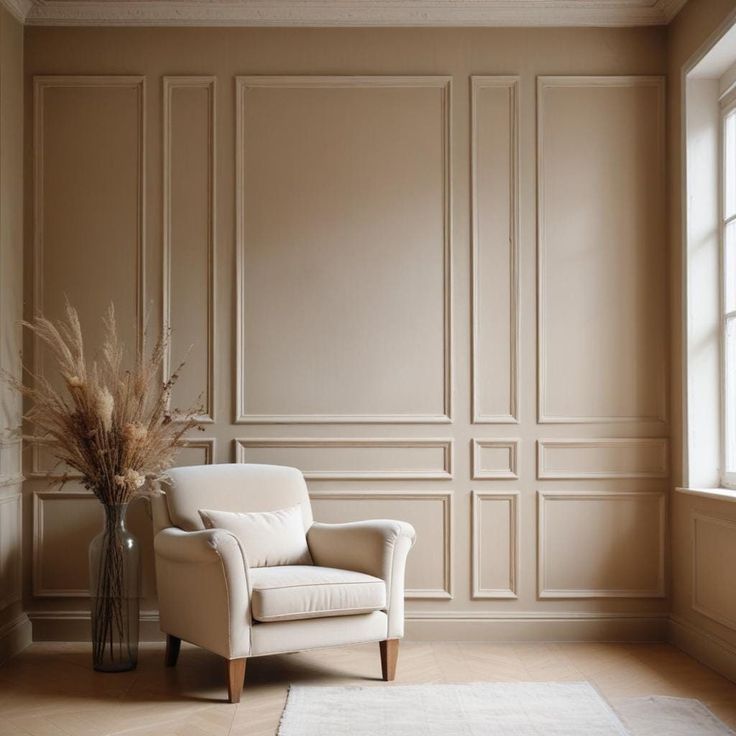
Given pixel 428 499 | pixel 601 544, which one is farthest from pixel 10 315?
pixel 601 544

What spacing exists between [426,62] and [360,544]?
7.42 ft

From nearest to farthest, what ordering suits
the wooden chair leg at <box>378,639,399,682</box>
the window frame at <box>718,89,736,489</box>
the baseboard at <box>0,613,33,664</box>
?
the wooden chair leg at <box>378,639,399,682</box> → the baseboard at <box>0,613,33,664</box> → the window frame at <box>718,89,736,489</box>

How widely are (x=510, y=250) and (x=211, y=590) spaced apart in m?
2.08

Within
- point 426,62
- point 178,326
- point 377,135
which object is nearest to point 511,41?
point 426,62

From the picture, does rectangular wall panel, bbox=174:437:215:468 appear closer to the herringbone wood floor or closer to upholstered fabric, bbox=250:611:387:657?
the herringbone wood floor

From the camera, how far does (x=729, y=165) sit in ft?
13.6

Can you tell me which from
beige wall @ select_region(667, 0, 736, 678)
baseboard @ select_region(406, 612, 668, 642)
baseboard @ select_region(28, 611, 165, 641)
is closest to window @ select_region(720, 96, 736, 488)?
beige wall @ select_region(667, 0, 736, 678)

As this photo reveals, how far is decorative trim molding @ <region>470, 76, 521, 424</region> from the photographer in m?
4.42

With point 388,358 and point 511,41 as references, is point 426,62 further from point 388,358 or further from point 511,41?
point 388,358

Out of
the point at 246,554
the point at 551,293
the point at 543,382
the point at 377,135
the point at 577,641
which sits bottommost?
the point at 577,641

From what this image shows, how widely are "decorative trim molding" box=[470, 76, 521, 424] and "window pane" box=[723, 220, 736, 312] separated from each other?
907 mm

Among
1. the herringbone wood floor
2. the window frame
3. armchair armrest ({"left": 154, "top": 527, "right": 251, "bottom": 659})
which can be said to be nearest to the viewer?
the herringbone wood floor

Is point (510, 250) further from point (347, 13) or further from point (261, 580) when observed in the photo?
point (261, 580)

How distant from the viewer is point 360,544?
12.4 feet
